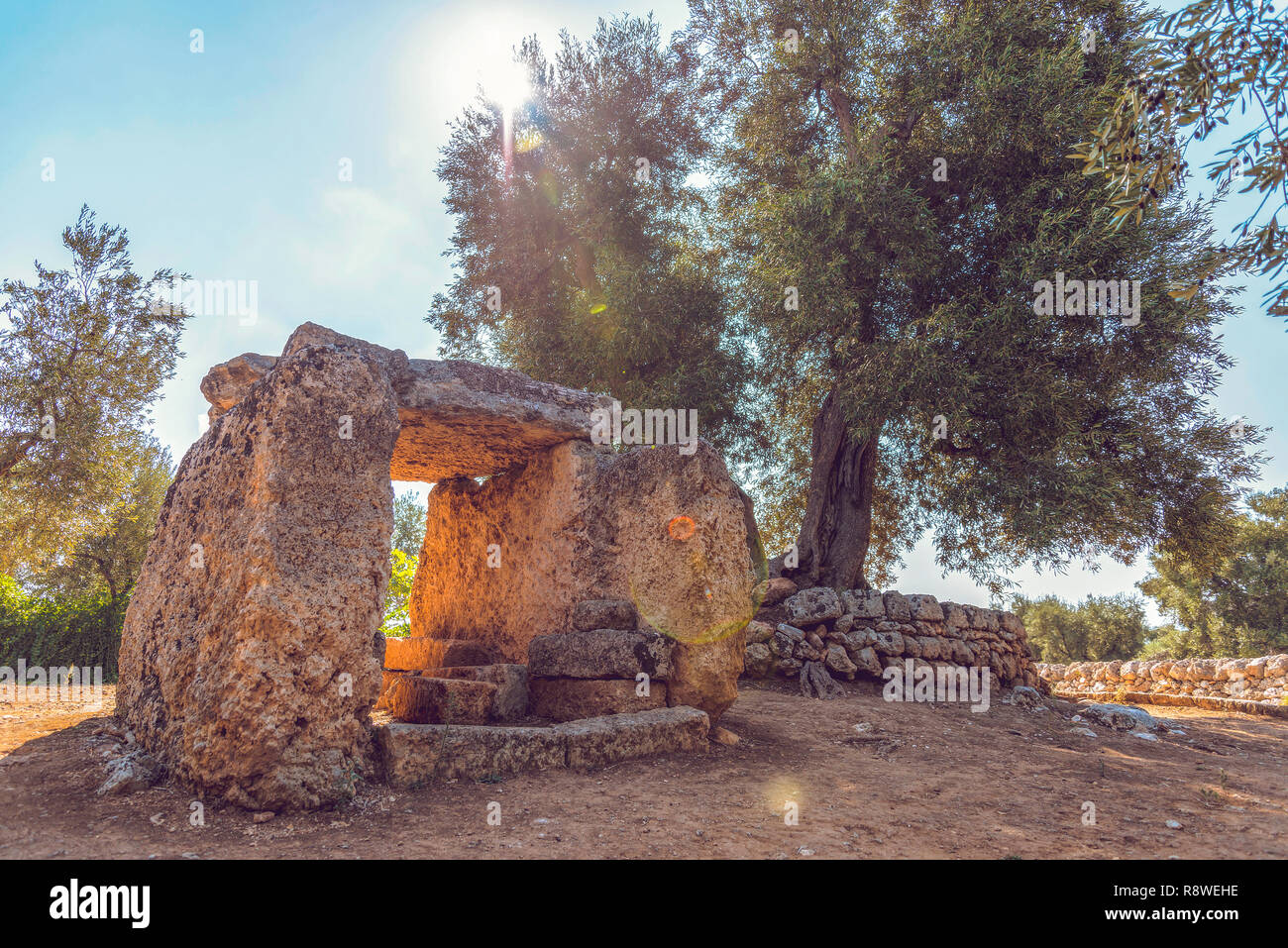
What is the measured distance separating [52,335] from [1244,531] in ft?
103

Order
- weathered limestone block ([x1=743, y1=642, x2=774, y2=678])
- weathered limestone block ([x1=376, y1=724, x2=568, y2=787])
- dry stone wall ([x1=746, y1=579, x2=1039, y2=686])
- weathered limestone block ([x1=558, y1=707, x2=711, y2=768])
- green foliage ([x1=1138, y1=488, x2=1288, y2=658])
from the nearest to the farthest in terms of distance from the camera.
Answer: weathered limestone block ([x1=376, y1=724, x2=568, y2=787]) < weathered limestone block ([x1=558, y1=707, x2=711, y2=768]) < weathered limestone block ([x1=743, y1=642, x2=774, y2=678]) < dry stone wall ([x1=746, y1=579, x2=1039, y2=686]) < green foliage ([x1=1138, y1=488, x2=1288, y2=658])

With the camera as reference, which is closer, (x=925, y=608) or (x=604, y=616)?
(x=604, y=616)

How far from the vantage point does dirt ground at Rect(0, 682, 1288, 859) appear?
3482 mm

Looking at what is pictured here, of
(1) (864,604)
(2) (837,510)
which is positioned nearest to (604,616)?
(1) (864,604)

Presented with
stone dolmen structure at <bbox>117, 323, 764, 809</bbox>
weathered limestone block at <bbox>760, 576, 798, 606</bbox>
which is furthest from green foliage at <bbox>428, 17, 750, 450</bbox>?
stone dolmen structure at <bbox>117, 323, 764, 809</bbox>

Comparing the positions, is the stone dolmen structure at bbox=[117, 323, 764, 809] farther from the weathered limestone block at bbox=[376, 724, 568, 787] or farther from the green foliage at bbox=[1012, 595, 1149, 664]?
the green foliage at bbox=[1012, 595, 1149, 664]

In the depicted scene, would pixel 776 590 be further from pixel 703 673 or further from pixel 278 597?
pixel 278 597

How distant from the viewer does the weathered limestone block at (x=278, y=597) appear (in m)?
3.89

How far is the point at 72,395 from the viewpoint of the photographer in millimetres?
13438

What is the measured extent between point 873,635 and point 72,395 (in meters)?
14.6

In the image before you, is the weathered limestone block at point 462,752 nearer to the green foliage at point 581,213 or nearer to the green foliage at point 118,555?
the green foliage at point 581,213

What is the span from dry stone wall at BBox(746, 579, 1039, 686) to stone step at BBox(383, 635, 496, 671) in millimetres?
3407

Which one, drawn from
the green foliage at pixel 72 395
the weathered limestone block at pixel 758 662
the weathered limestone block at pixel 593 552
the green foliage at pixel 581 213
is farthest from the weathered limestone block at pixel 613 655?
the green foliage at pixel 72 395
